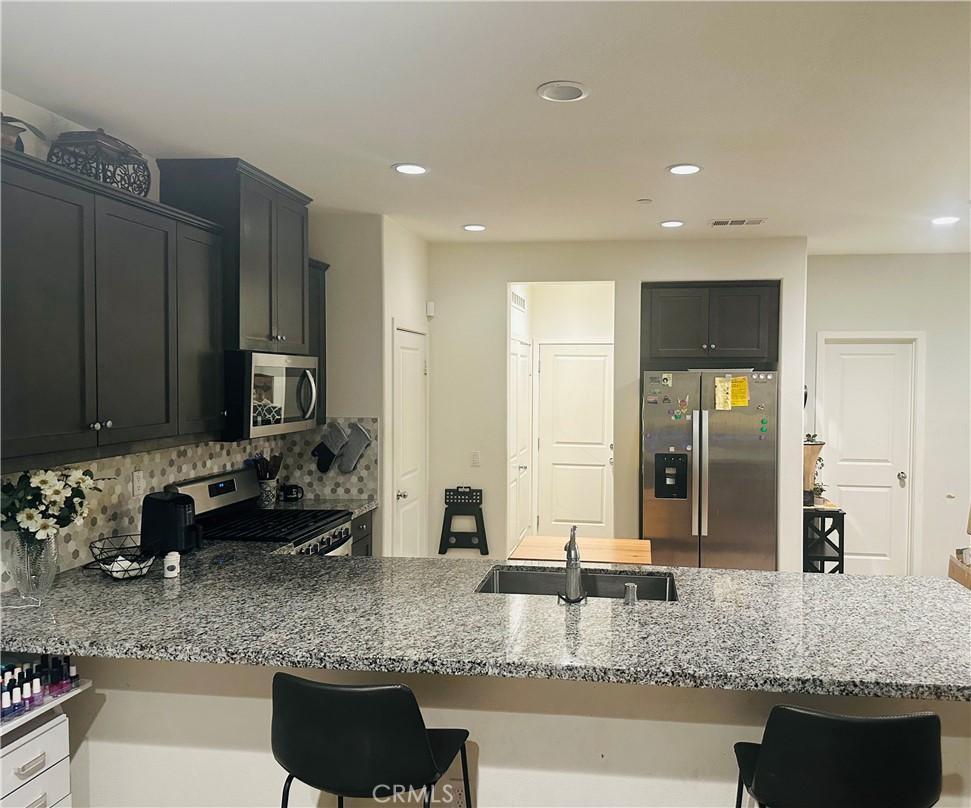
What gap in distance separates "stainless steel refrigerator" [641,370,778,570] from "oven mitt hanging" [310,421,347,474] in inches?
82.3

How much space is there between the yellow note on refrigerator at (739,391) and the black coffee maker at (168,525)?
3.67 m

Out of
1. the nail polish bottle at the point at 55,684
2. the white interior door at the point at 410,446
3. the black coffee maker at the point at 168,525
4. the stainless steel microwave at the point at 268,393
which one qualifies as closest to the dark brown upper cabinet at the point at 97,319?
the stainless steel microwave at the point at 268,393

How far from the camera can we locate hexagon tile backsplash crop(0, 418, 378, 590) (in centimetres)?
293

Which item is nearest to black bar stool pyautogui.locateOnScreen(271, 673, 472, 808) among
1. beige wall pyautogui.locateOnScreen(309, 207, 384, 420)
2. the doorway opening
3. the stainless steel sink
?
the stainless steel sink

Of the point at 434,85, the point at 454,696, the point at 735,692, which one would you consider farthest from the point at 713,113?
the point at 454,696

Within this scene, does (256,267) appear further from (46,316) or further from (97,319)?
(46,316)

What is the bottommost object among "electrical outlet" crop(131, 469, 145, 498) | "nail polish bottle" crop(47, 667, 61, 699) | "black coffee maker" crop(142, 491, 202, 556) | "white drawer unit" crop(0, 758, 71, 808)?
"white drawer unit" crop(0, 758, 71, 808)

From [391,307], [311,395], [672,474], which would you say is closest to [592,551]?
[672,474]

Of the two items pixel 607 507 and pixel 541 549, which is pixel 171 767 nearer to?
pixel 541 549

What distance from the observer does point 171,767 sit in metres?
2.35

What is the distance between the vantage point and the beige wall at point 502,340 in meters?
5.39

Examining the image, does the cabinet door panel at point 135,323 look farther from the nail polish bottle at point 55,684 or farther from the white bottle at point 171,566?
the nail polish bottle at point 55,684

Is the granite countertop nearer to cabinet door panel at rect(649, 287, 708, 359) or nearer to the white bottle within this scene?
the white bottle

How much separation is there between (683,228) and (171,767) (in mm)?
4081
